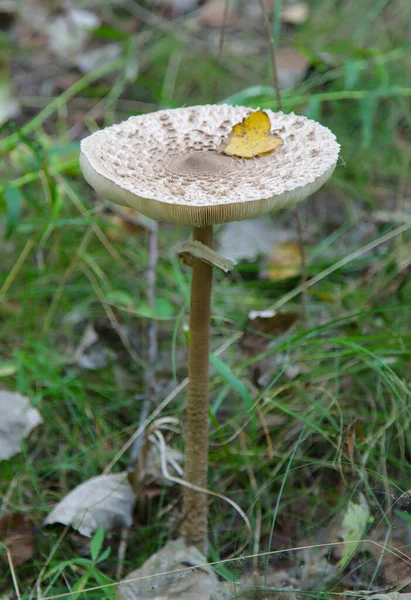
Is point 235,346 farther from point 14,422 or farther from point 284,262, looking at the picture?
point 14,422

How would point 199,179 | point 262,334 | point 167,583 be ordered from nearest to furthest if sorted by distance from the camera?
point 199,179, point 167,583, point 262,334

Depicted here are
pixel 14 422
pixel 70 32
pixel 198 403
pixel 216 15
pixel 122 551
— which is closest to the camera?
pixel 198 403

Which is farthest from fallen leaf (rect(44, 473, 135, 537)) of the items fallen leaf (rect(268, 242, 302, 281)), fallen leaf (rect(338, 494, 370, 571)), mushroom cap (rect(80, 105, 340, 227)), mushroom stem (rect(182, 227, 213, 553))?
fallen leaf (rect(268, 242, 302, 281))

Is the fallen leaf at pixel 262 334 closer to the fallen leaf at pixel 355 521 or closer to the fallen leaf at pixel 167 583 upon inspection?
the fallen leaf at pixel 355 521

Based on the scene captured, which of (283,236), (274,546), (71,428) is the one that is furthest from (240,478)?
(283,236)

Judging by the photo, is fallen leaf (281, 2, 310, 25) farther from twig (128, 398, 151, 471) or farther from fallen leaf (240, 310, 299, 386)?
twig (128, 398, 151, 471)

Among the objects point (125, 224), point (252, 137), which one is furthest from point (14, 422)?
point (125, 224)

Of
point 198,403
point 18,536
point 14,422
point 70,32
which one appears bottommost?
point 18,536
